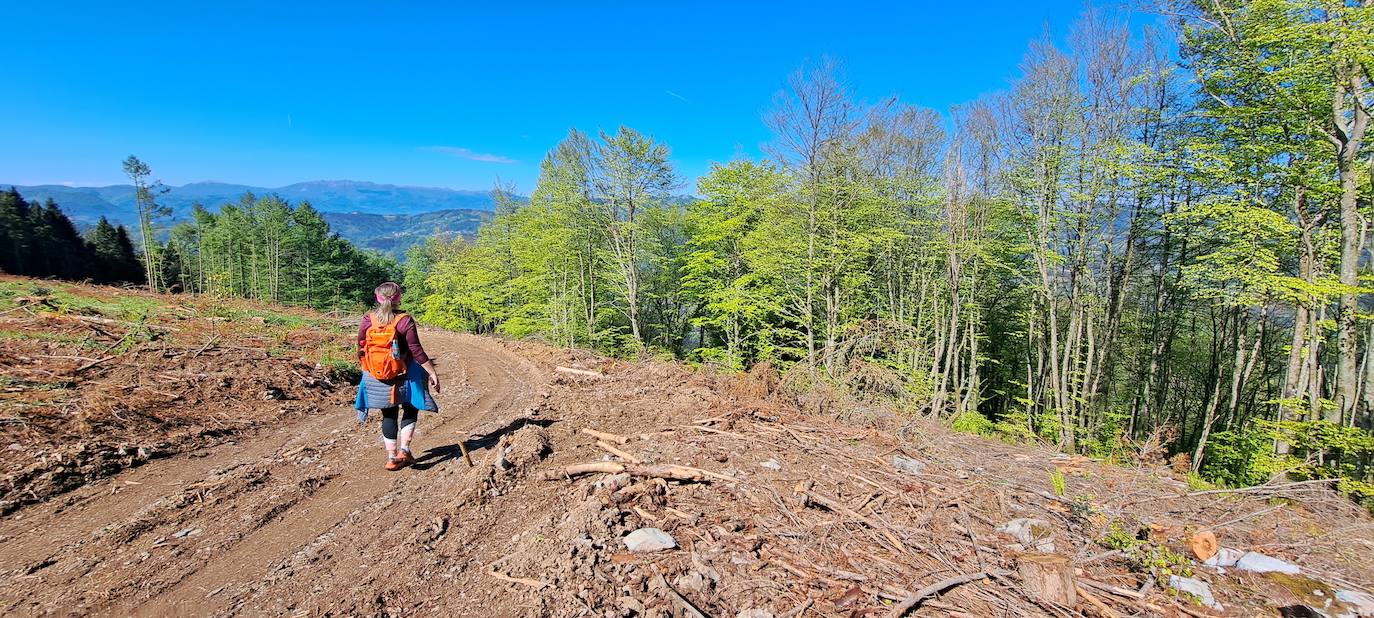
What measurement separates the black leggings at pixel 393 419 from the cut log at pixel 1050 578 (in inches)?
200

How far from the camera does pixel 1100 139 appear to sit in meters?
12.4

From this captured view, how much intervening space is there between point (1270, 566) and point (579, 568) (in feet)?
15.7

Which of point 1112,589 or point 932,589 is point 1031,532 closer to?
point 1112,589

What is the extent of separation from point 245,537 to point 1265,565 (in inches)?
283

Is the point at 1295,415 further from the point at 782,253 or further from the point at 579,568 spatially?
the point at 579,568

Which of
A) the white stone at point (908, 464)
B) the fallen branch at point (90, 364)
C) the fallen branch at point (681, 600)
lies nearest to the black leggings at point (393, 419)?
the fallen branch at point (681, 600)

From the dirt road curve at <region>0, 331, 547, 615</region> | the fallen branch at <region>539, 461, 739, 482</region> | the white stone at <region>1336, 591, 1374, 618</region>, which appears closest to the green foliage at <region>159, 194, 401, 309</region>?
the dirt road curve at <region>0, 331, 547, 615</region>

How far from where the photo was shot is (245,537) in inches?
136

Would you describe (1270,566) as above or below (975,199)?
below

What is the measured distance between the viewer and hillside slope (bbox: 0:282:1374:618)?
285cm

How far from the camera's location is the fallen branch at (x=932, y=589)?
9.06 feet

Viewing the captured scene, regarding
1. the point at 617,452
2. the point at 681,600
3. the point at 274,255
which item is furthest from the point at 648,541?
the point at 274,255

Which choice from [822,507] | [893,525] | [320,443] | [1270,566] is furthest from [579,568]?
[1270,566]

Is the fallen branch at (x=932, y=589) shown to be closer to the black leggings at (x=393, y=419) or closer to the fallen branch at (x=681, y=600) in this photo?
the fallen branch at (x=681, y=600)
